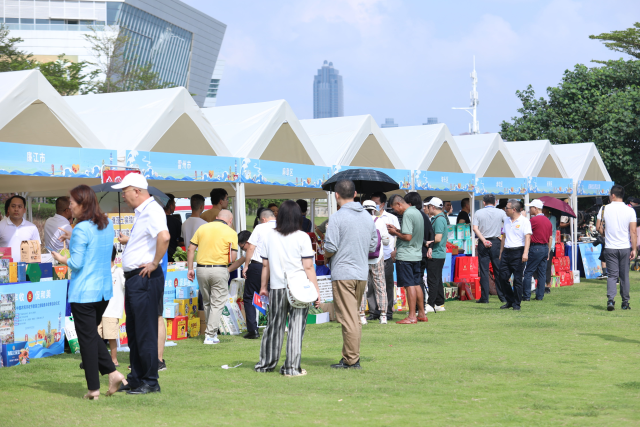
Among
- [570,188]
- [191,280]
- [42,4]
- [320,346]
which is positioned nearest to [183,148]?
[191,280]

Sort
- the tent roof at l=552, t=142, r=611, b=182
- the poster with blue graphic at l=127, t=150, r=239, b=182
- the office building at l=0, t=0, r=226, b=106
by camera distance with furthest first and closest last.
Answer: the office building at l=0, t=0, r=226, b=106 < the tent roof at l=552, t=142, r=611, b=182 < the poster with blue graphic at l=127, t=150, r=239, b=182

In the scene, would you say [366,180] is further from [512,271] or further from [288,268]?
[288,268]

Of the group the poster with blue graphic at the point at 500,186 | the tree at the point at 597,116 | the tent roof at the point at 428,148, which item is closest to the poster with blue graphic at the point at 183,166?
the tent roof at the point at 428,148

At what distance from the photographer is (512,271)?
1081cm

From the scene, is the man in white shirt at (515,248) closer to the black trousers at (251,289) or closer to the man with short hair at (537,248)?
the man with short hair at (537,248)

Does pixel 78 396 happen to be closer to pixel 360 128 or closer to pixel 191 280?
pixel 191 280

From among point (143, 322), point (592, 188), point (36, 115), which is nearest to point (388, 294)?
point (36, 115)

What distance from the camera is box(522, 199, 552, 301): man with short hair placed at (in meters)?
11.9

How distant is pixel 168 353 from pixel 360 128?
6.64m

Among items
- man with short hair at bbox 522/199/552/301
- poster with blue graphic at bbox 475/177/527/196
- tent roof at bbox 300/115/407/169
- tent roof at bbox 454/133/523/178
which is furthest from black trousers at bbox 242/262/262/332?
tent roof at bbox 454/133/523/178

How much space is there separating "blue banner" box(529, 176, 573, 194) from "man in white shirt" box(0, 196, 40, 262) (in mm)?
11979

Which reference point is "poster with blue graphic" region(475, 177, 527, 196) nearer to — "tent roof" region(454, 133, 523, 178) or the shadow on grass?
"tent roof" region(454, 133, 523, 178)

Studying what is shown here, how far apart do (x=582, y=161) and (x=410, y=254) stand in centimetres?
1134

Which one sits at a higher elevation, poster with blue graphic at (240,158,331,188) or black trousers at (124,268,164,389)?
poster with blue graphic at (240,158,331,188)
